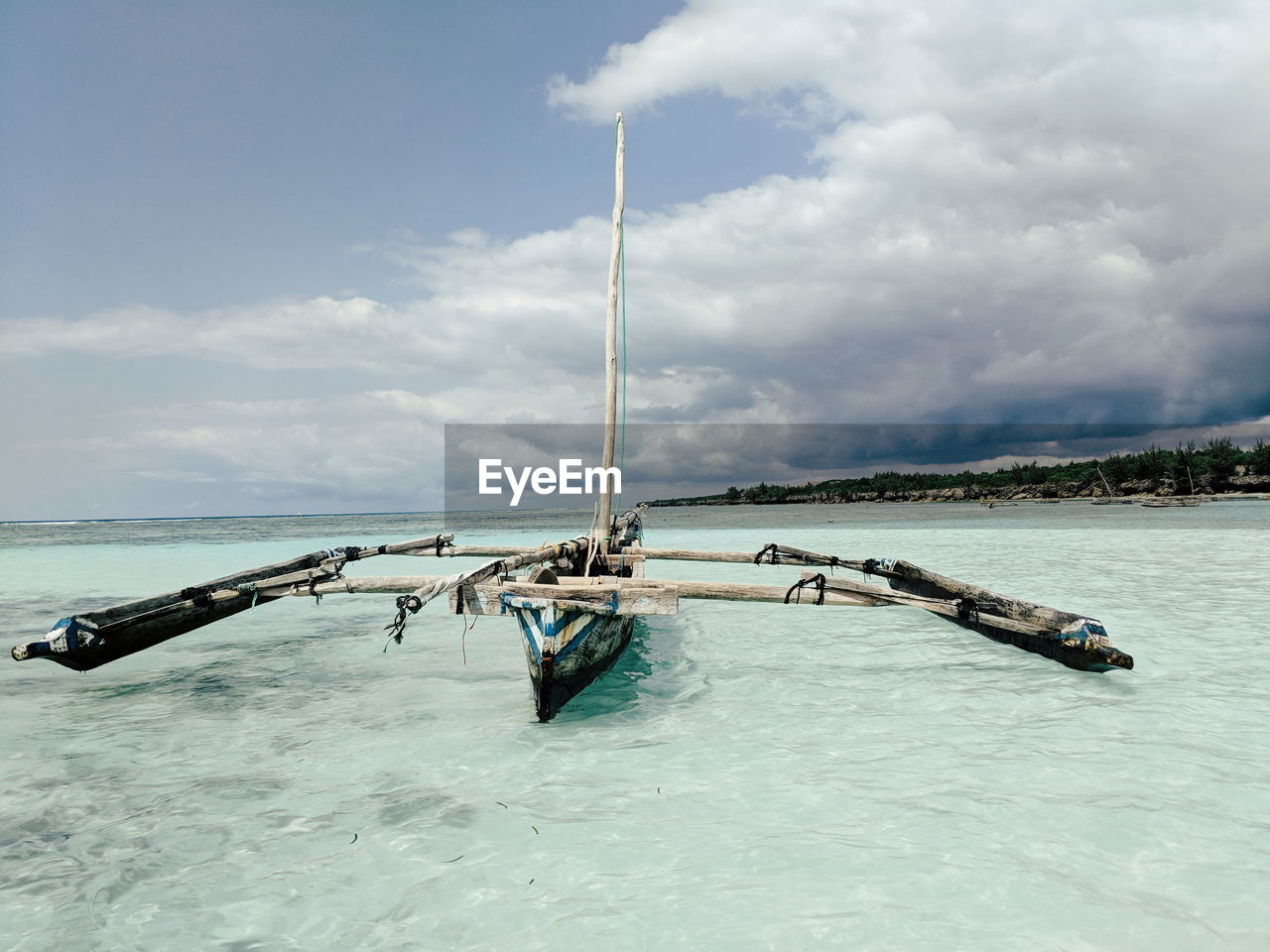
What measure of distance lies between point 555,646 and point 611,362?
6.31 metres

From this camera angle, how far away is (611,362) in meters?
10.5

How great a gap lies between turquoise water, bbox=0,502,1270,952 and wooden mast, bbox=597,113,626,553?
7.08 ft

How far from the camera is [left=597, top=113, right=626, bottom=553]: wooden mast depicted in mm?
9133

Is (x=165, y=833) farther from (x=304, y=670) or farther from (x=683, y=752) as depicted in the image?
(x=304, y=670)

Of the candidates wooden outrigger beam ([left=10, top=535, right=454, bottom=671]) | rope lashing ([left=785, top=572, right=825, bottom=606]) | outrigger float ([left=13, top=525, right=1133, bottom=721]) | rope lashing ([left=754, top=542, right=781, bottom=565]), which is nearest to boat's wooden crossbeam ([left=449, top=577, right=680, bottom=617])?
outrigger float ([left=13, top=525, right=1133, bottom=721])

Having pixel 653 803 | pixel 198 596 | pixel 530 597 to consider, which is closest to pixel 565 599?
pixel 530 597

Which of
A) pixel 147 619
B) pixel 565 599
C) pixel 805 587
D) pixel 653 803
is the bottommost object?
pixel 653 803

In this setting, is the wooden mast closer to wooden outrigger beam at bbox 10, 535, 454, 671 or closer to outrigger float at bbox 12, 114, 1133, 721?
outrigger float at bbox 12, 114, 1133, 721

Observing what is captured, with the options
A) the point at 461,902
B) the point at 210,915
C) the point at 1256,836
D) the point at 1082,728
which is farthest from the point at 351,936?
the point at 1082,728

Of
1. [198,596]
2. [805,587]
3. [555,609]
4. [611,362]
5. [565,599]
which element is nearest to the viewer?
[555,609]

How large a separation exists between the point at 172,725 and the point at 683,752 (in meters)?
4.44

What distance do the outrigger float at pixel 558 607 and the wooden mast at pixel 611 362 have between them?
17 cm

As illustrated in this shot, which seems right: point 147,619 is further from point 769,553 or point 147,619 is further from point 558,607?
point 769,553

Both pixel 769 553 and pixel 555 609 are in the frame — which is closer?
pixel 555 609
